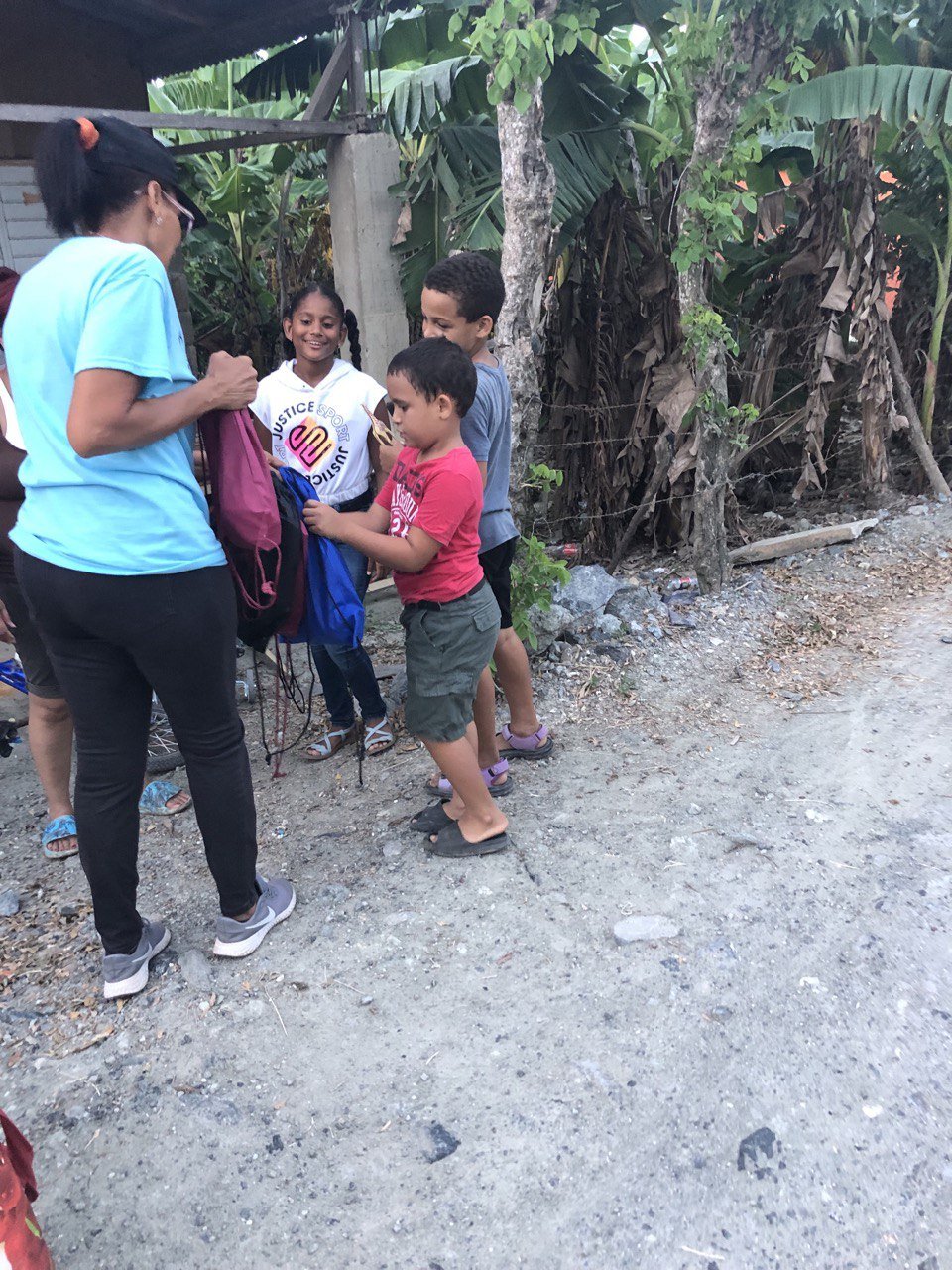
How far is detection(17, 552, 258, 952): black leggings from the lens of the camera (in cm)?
212

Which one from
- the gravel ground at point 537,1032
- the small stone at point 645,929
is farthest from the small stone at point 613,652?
the small stone at point 645,929

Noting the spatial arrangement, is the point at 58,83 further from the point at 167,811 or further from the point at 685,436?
the point at 167,811

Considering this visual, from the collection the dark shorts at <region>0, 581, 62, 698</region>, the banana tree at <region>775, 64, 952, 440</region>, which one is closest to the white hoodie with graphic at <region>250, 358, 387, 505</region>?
the dark shorts at <region>0, 581, 62, 698</region>

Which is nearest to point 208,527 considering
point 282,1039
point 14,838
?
point 282,1039

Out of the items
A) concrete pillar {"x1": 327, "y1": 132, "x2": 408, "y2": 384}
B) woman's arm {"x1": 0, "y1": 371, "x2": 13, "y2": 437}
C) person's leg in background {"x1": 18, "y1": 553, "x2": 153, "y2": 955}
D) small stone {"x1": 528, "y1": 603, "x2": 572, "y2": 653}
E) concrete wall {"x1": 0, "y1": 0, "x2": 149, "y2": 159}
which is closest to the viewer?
person's leg in background {"x1": 18, "y1": 553, "x2": 153, "y2": 955}

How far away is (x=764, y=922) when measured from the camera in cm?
272

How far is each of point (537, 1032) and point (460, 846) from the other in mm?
804

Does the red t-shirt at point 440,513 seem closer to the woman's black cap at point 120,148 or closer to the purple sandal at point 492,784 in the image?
the purple sandal at point 492,784

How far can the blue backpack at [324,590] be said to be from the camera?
276 centimetres

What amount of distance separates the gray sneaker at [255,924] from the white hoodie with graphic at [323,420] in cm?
143

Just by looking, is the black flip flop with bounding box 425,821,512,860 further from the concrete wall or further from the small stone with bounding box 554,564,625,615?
the concrete wall

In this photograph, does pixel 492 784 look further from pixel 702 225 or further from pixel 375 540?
pixel 702 225

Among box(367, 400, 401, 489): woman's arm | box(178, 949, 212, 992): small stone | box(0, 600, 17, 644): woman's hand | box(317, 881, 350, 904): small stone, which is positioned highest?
box(367, 400, 401, 489): woman's arm

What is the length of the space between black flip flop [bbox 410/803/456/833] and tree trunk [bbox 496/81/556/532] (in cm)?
166
